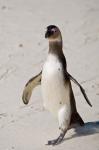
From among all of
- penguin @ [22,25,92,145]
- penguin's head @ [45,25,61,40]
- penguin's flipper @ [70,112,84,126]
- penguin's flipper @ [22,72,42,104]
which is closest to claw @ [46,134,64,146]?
penguin @ [22,25,92,145]

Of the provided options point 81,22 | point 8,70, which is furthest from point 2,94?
point 81,22

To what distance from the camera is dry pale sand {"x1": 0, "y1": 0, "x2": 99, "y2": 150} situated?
5.10 meters

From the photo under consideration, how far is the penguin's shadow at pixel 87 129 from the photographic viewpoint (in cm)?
510

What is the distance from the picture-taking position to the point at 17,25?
7699mm

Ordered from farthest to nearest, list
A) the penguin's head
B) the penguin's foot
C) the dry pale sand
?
the dry pale sand → the penguin's foot → the penguin's head

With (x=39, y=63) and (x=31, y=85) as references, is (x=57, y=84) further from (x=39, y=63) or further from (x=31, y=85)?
(x=39, y=63)

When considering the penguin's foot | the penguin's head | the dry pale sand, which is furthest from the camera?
the dry pale sand

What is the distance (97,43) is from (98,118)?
189cm

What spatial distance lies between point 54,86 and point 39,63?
6.19ft

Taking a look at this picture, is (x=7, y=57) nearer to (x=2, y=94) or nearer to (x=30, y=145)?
(x=2, y=94)

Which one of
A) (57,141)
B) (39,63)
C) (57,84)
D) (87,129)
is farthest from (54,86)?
(39,63)

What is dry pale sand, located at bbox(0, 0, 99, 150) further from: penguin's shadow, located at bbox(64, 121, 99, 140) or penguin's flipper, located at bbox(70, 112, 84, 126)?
penguin's flipper, located at bbox(70, 112, 84, 126)

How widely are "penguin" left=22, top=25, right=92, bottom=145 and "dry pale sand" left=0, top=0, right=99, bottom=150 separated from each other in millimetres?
184

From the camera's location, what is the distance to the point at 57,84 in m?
4.85
